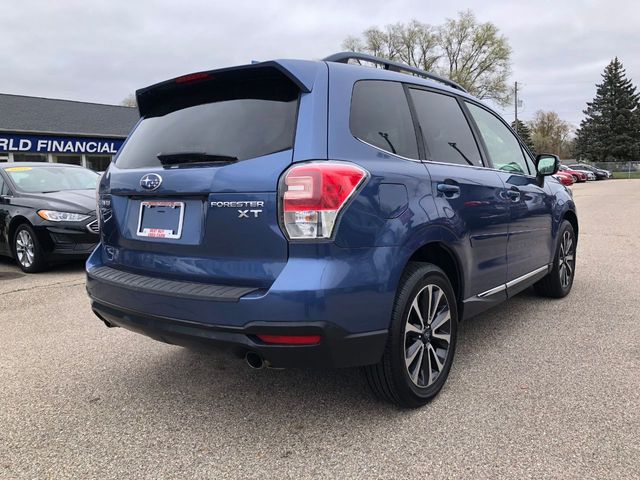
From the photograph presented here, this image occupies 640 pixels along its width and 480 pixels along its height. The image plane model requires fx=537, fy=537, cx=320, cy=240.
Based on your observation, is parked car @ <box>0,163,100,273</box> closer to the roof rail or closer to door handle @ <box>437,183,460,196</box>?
the roof rail

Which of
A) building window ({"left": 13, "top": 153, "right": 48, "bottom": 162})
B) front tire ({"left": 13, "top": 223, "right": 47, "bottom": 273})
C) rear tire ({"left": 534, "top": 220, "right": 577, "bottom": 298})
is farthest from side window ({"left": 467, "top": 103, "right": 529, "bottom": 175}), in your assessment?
building window ({"left": 13, "top": 153, "right": 48, "bottom": 162})

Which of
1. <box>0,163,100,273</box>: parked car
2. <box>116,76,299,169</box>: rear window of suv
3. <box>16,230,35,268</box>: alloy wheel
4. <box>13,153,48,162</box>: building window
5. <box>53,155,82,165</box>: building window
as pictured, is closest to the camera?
<box>116,76,299,169</box>: rear window of suv

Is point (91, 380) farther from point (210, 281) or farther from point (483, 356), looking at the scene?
point (483, 356)

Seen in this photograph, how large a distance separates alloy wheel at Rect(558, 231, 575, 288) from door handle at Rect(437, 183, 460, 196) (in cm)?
243

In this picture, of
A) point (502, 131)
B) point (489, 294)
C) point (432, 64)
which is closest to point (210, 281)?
point (489, 294)

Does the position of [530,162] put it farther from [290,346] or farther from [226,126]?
[290,346]

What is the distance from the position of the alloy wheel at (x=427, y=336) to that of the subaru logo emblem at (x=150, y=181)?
142cm

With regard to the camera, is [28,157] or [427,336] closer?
[427,336]

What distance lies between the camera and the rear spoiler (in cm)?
254

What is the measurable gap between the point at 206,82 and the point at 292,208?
3.29ft

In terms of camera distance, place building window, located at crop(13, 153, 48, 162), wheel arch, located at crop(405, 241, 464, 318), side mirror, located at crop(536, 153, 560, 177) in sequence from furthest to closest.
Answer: building window, located at crop(13, 153, 48, 162) → side mirror, located at crop(536, 153, 560, 177) → wheel arch, located at crop(405, 241, 464, 318)

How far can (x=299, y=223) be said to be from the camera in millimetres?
2301

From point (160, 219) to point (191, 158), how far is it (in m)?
0.34

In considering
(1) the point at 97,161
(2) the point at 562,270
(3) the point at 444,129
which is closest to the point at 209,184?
(3) the point at 444,129
